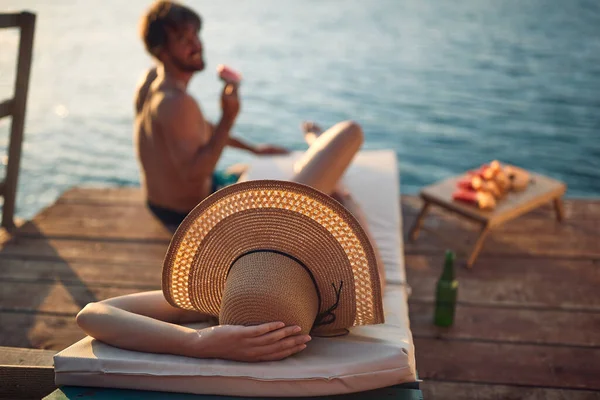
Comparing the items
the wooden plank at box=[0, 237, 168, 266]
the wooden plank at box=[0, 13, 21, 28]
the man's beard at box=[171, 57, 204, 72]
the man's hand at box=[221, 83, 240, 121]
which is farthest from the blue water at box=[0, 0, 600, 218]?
the man's hand at box=[221, 83, 240, 121]

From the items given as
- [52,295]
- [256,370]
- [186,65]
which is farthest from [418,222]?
[256,370]

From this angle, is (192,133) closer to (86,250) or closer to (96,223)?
(86,250)

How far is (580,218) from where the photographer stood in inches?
145

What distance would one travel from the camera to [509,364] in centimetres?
242

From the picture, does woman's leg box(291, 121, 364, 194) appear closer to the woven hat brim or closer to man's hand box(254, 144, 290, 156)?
the woven hat brim

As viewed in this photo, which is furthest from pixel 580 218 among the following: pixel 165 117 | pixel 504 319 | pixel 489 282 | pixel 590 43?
pixel 590 43

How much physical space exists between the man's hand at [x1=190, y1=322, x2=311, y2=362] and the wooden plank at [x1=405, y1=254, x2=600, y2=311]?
1.35 metres

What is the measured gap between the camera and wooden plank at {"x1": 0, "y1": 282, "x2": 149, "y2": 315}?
9.07 ft

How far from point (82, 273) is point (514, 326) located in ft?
6.19

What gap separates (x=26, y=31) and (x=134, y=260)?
4.15 ft

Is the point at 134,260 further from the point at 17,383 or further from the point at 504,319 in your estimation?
the point at 504,319

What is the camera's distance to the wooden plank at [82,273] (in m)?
2.98

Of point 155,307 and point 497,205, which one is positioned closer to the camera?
point 155,307

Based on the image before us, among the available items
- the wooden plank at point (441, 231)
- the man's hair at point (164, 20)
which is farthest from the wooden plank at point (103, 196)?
the man's hair at point (164, 20)
